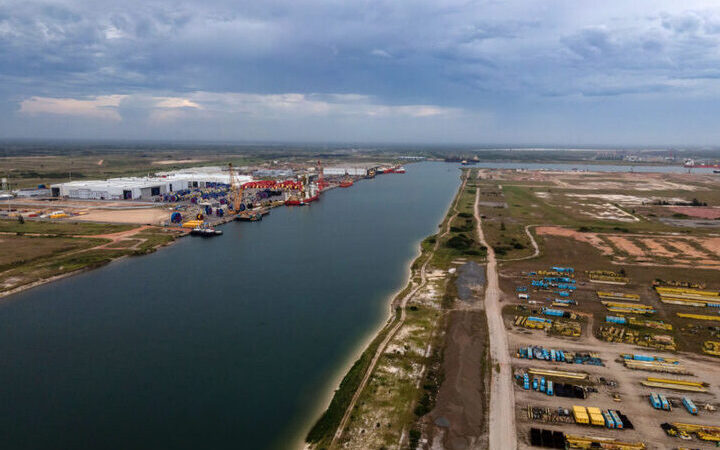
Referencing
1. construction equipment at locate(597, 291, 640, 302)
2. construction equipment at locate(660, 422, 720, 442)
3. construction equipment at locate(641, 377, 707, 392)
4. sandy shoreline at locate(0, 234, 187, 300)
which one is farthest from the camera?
sandy shoreline at locate(0, 234, 187, 300)

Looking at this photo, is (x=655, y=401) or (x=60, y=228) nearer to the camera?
(x=655, y=401)

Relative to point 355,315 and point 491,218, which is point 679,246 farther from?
point 355,315

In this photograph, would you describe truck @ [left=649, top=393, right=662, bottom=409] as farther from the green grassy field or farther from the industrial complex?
the green grassy field

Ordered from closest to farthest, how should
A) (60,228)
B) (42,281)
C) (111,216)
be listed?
(42,281) → (60,228) → (111,216)

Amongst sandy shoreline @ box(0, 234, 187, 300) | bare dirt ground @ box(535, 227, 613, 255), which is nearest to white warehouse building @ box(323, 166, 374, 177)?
bare dirt ground @ box(535, 227, 613, 255)

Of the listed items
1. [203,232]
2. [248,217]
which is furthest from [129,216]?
[248,217]

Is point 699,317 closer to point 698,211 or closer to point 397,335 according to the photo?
point 397,335

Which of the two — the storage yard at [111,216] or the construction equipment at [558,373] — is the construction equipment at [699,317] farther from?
the storage yard at [111,216]

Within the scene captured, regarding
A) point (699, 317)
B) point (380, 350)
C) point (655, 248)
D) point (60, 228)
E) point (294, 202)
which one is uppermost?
point (294, 202)
